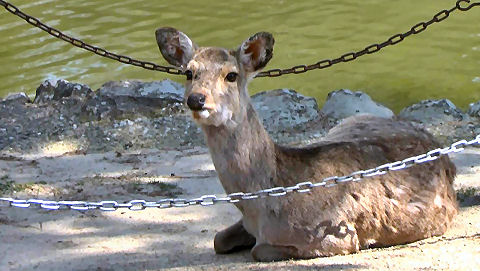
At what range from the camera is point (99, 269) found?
5.53m

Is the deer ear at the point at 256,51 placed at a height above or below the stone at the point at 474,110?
above

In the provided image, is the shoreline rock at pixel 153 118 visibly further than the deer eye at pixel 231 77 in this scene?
Yes

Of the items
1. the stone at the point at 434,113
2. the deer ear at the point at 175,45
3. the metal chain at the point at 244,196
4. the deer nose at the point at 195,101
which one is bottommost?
the stone at the point at 434,113

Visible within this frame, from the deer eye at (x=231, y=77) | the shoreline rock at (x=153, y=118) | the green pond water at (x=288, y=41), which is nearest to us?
the deer eye at (x=231, y=77)

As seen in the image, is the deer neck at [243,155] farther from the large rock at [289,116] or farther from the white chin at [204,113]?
the large rock at [289,116]

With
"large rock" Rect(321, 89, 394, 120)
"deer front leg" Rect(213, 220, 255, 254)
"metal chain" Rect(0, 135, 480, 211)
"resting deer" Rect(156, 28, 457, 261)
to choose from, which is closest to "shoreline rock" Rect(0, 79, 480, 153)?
"large rock" Rect(321, 89, 394, 120)

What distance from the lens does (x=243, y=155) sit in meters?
5.42

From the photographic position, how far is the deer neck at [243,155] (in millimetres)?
5359

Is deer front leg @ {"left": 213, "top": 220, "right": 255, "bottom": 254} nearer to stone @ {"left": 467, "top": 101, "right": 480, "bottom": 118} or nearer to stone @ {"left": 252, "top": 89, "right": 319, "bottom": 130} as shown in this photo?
stone @ {"left": 252, "top": 89, "right": 319, "bottom": 130}

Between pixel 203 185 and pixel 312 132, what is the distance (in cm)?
205

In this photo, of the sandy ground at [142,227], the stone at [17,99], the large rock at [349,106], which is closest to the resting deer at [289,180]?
the sandy ground at [142,227]

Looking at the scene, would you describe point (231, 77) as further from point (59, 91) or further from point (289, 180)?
point (59, 91)

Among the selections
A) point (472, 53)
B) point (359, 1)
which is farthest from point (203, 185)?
point (359, 1)

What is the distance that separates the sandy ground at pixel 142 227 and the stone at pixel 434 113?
140 centimetres
